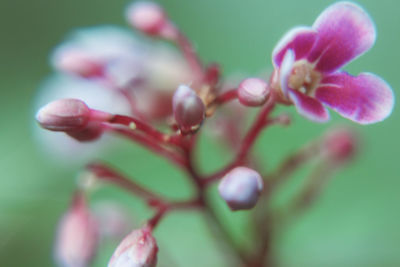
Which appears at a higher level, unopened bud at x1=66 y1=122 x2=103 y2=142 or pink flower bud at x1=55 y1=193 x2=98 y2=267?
unopened bud at x1=66 y1=122 x2=103 y2=142

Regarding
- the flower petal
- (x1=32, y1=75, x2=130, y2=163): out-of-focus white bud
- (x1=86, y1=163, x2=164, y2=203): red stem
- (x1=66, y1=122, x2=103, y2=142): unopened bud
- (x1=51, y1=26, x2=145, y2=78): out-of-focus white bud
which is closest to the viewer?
the flower petal

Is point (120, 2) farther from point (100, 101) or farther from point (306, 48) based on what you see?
point (306, 48)

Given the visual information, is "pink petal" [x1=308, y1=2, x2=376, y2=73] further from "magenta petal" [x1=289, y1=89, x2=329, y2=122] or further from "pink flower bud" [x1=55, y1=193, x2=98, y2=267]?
"pink flower bud" [x1=55, y1=193, x2=98, y2=267]

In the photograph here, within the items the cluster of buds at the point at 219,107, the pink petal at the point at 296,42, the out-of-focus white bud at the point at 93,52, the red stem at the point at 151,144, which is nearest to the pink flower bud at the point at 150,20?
the cluster of buds at the point at 219,107

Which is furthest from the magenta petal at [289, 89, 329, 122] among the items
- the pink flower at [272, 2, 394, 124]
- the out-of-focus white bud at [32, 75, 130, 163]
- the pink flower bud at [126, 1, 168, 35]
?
the out-of-focus white bud at [32, 75, 130, 163]

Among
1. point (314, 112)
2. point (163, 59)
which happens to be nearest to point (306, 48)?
point (314, 112)

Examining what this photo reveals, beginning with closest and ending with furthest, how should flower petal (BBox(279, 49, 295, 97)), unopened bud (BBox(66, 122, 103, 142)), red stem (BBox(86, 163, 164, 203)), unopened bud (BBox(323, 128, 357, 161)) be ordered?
flower petal (BBox(279, 49, 295, 97)) < unopened bud (BBox(66, 122, 103, 142)) < red stem (BBox(86, 163, 164, 203)) < unopened bud (BBox(323, 128, 357, 161))

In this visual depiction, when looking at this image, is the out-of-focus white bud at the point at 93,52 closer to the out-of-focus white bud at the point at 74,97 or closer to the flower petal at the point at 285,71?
the out-of-focus white bud at the point at 74,97

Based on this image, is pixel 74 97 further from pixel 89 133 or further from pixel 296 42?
pixel 296 42
